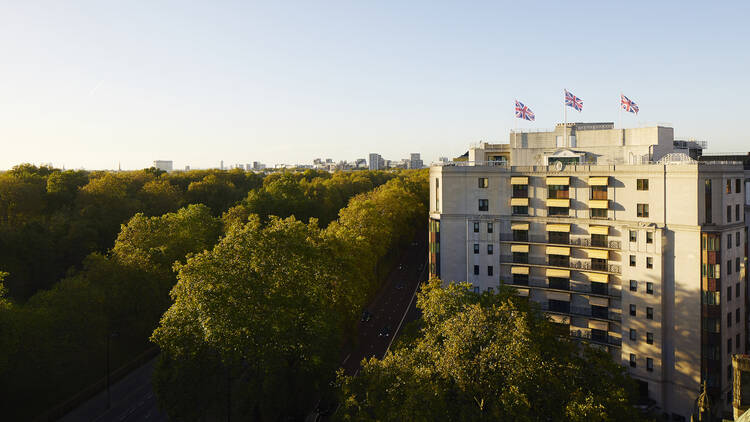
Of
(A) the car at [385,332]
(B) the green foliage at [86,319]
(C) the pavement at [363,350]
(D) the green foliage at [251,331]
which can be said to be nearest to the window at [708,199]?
(D) the green foliage at [251,331]

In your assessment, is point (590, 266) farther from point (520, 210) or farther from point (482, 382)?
point (482, 382)

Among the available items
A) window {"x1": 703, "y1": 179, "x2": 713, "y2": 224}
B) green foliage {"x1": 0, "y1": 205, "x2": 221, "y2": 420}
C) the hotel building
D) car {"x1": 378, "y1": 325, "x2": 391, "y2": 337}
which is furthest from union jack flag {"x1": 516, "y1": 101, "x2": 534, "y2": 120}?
green foliage {"x1": 0, "y1": 205, "x2": 221, "y2": 420}

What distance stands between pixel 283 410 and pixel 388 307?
41.4 m

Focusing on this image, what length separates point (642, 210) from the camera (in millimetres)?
55062

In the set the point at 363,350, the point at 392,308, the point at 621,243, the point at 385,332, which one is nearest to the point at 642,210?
the point at 621,243

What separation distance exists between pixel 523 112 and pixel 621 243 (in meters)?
22.3

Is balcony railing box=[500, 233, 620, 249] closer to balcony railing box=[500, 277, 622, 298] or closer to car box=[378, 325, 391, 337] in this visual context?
balcony railing box=[500, 277, 622, 298]

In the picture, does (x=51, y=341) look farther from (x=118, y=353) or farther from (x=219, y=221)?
(x=219, y=221)

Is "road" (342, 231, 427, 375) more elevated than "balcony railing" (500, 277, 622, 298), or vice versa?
"balcony railing" (500, 277, 622, 298)

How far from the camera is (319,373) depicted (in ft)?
146

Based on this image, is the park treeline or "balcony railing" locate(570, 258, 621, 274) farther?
"balcony railing" locate(570, 258, 621, 274)

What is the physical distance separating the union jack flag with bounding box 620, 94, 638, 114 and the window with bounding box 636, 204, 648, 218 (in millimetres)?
14092

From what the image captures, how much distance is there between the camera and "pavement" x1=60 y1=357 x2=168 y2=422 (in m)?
47.7

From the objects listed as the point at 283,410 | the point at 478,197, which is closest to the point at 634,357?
the point at 478,197
